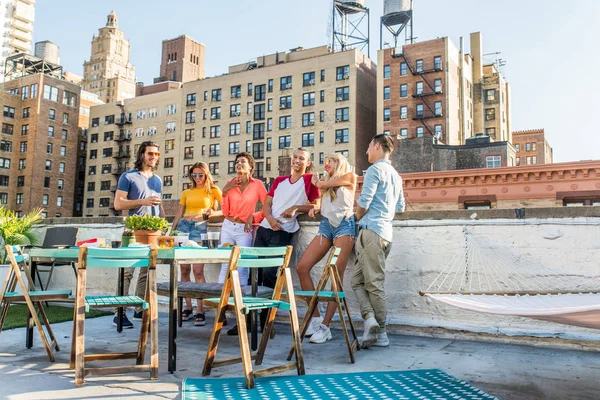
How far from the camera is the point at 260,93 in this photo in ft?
225

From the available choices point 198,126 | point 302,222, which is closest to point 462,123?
point 198,126

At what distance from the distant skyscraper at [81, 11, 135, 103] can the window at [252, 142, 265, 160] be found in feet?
272

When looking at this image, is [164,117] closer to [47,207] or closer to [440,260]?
[47,207]

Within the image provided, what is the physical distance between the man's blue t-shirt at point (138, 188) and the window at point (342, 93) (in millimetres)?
55920

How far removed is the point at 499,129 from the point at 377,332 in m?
67.5

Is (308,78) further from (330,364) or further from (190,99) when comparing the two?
(330,364)

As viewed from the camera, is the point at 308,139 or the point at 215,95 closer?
the point at 308,139

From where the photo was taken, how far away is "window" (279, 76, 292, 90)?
65.8m

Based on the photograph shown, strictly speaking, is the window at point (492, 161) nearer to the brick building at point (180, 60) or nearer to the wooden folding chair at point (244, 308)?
the wooden folding chair at point (244, 308)

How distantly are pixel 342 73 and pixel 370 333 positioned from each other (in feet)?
193

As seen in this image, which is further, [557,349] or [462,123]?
[462,123]

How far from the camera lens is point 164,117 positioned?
76625mm

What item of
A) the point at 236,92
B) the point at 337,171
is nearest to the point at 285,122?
the point at 236,92

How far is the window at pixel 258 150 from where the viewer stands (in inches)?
2619
